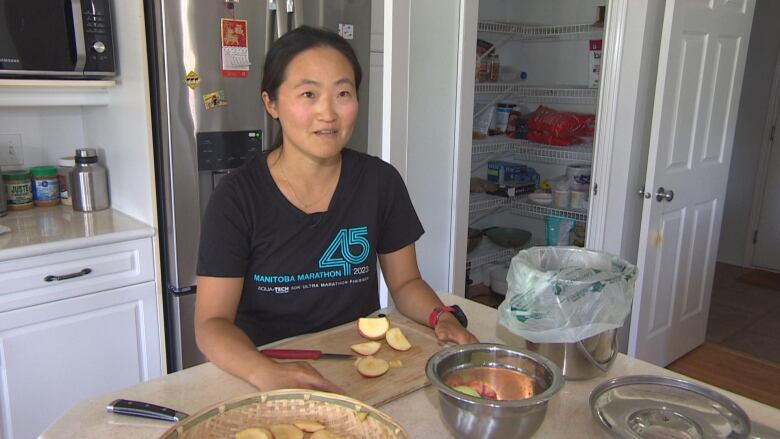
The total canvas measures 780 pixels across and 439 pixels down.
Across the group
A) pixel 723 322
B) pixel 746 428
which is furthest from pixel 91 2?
pixel 723 322

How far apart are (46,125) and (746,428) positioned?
2.52 m

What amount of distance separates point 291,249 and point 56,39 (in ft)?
4.15

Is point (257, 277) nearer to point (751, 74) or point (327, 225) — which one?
point (327, 225)

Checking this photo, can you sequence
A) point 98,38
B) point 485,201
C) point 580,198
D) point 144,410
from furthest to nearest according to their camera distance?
point 485,201 → point 580,198 → point 98,38 → point 144,410

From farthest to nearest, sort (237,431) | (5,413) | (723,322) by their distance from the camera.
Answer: (723,322), (5,413), (237,431)

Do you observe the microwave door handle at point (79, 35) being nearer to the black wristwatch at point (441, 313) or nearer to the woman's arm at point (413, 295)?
the woman's arm at point (413, 295)

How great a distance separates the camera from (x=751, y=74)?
4391 millimetres

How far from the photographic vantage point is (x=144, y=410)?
0.92 meters

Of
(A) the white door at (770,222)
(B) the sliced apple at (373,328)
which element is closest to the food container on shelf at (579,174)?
(A) the white door at (770,222)

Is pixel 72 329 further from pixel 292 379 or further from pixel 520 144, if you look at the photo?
pixel 520 144

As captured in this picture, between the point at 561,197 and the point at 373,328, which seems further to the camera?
the point at 561,197

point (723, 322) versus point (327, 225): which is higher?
point (327, 225)

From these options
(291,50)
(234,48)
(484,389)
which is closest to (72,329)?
(234,48)

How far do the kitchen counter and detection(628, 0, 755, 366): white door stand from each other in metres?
1.61
